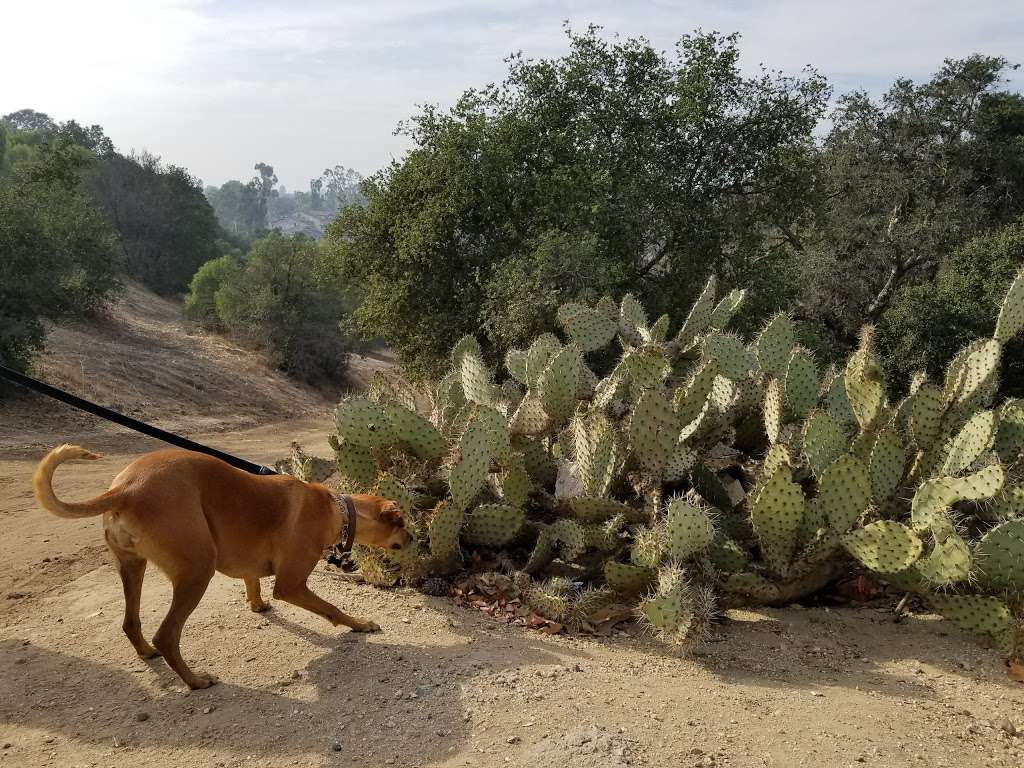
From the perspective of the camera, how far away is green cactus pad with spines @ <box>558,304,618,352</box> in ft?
23.0

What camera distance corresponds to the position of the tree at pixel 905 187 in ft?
57.9

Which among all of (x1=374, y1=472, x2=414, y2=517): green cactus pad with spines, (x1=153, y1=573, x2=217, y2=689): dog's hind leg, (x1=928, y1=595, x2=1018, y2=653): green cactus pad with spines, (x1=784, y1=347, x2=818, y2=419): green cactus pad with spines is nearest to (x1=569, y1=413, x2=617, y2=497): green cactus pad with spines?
(x1=374, y1=472, x2=414, y2=517): green cactus pad with spines

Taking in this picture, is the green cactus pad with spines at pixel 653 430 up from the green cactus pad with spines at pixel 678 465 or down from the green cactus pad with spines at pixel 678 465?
up

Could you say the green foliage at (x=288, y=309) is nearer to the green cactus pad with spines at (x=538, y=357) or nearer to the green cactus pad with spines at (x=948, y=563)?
the green cactus pad with spines at (x=538, y=357)

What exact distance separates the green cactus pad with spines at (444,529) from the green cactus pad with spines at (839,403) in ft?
10.0

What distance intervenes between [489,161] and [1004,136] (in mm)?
15611

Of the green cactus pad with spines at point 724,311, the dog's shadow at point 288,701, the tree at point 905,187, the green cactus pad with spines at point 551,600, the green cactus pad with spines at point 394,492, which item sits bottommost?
the dog's shadow at point 288,701

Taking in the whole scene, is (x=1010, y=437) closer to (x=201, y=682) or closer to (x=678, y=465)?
(x=678, y=465)

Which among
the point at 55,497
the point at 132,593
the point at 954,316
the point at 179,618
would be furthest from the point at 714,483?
the point at 954,316

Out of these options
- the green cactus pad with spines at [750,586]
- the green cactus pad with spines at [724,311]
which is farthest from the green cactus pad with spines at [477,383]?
the green cactus pad with spines at [724,311]

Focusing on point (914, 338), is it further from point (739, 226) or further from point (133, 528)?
point (133, 528)

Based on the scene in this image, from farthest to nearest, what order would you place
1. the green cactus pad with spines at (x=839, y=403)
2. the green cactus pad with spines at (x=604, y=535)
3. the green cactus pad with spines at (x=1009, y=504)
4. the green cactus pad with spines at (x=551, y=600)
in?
the green cactus pad with spines at (x=839, y=403), the green cactus pad with spines at (x=604, y=535), the green cactus pad with spines at (x=1009, y=504), the green cactus pad with spines at (x=551, y=600)

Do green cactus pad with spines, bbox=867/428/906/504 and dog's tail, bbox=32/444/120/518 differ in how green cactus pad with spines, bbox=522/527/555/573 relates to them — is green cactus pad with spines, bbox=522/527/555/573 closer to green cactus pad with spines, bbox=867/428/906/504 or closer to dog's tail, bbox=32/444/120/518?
green cactus pad with spines, bbox=867/428/906/504

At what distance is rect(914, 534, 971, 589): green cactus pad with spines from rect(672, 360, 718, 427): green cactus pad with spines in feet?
5.46
